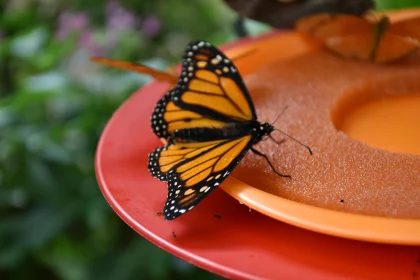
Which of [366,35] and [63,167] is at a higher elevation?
[366,35]

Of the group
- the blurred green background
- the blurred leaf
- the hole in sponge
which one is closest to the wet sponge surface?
the hole in sponge

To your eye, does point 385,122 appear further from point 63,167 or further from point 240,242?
point 63,167

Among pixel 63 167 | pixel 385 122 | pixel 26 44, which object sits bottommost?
pixel 63 167

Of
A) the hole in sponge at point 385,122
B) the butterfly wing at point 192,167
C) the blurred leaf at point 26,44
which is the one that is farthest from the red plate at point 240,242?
the blurred leaf at point 26,44

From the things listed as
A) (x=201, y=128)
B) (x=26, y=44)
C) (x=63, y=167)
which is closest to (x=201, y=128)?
(x=201, y=128)

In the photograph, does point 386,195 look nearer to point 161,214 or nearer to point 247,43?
point 161,214

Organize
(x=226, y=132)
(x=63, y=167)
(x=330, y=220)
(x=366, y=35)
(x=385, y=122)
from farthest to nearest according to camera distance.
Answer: (x=63, y=167) < (x=366, y=35) < (x=385, y=122) < (x=226, y=132) < (x=330, y=220)

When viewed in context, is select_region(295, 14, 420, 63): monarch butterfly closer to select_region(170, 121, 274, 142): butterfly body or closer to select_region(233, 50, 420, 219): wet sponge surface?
select_region(233, 50, 420, 219): wet sponge surface
